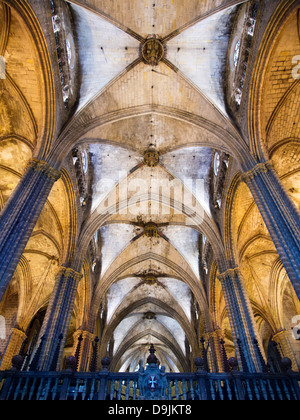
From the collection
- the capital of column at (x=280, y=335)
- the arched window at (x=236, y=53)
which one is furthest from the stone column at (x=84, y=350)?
the arched window at (x=236, y=53)

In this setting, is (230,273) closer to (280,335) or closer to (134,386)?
(280,335)

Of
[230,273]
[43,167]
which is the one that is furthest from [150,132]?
[230,273]

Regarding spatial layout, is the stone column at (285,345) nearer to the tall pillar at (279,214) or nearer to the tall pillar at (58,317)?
the tall pillar at (279,214)

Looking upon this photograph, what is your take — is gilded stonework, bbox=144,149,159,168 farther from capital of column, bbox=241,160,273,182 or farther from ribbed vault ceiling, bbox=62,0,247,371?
capital of column, bbox=241,160,273,182

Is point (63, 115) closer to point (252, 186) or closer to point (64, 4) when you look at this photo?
point (64, 4)

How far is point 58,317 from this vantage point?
1047cm

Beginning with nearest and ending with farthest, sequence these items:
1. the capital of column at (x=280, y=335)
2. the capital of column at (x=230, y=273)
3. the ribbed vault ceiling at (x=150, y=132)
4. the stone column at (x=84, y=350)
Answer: the ribbed vault ceiling at (x=150, y=132) < the capital of column at (x=230, y=273) < the stone column at (x=84, y=350) < the capital of column at (x=280, y=335)

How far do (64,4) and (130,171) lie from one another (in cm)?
816

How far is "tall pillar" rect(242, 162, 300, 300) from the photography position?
6863 mm

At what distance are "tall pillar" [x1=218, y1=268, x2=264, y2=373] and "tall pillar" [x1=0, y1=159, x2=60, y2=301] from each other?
717 centimetres

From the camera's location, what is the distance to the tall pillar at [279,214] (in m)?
6.86

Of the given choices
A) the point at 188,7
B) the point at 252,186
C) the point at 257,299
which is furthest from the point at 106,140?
the point at 257,299

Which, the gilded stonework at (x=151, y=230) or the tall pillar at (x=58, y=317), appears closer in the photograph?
the tall pillar at (x=58, y=317)

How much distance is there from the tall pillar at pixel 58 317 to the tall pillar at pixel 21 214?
136 inches
